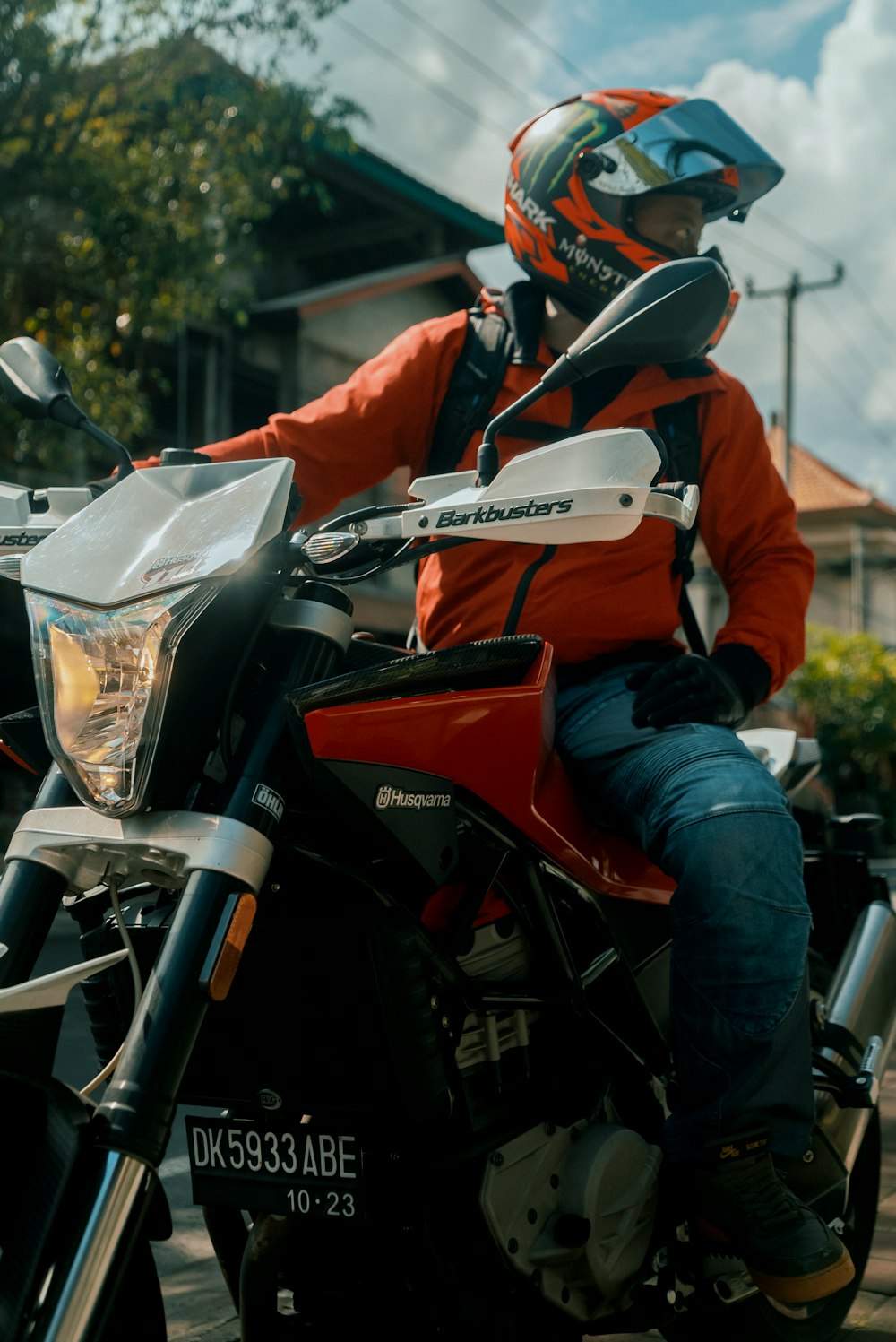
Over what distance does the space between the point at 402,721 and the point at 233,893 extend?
15.2 inches

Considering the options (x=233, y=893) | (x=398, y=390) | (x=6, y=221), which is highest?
(x=398, y=390)

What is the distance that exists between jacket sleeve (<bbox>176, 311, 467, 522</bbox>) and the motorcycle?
0.58m

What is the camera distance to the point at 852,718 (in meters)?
29.2

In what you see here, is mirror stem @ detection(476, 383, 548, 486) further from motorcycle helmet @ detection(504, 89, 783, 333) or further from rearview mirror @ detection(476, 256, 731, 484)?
motorcycle helmet @ detection(504, 89, 783, 333)

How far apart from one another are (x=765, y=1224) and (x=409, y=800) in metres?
0.96

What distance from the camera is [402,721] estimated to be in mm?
1910

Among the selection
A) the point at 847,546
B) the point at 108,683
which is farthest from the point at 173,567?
the point at 847,546

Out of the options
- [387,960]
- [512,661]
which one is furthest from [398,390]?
[387,960]

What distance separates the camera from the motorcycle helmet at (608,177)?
8.57 feet

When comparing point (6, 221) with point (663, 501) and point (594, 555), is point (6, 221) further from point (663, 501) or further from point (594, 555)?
point (663, 501)

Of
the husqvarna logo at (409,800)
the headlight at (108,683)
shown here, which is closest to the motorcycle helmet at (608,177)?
the husqvarna logo at (409,800)

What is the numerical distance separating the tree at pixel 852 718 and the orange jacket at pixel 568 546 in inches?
1037

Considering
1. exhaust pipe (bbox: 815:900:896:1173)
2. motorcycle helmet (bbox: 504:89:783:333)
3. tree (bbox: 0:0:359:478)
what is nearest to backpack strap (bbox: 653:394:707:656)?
motorcycle helmet (bbox: 504:89:783:333)

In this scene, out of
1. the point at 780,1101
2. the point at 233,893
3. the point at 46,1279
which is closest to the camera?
the point at 46,1279
